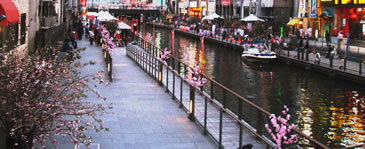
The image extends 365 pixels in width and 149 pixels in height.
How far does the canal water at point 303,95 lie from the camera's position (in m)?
18.7

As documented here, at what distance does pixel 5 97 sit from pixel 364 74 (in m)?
26.0

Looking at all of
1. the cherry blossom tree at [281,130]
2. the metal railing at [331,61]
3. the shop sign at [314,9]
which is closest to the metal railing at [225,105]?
the cherry blossom tree at [281,130]

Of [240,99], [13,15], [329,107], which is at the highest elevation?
[13,15]

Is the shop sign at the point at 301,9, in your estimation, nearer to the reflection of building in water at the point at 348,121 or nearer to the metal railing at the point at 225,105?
the reflection of building in water at the point at 348,121

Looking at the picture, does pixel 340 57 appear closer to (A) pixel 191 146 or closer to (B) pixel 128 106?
(B) pixel 128 106

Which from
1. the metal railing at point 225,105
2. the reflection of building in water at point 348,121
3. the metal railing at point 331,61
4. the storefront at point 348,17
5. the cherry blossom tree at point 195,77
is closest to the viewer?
the metal railing at point 225,105

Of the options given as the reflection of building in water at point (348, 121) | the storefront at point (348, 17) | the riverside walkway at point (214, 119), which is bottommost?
the reflection of building in water at point (348, 121)

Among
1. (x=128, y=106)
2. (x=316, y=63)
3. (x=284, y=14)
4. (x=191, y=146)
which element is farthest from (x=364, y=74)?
(x=284, y=14)

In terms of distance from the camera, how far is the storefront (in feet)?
167

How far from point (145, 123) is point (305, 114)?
32.0ft

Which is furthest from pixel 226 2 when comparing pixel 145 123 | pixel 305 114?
pixel 145 123

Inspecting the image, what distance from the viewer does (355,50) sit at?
3844 cm

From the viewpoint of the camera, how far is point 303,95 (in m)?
27.2

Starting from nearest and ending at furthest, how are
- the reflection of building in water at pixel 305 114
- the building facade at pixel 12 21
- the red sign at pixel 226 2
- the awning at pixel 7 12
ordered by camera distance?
1. the building facade at pixel 12 21
2. the awning at pixel 7 12
3. the reflection of building in water at pixel 305 114
4. the red sign at pixel 226 2
